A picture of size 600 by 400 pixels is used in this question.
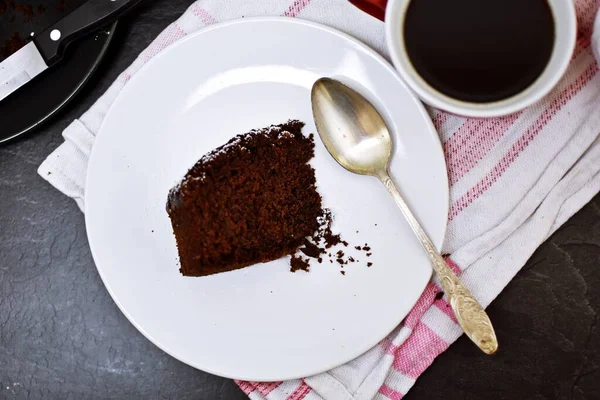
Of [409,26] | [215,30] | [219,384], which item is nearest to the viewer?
[409,26]

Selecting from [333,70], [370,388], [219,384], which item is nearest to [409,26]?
[333,70]

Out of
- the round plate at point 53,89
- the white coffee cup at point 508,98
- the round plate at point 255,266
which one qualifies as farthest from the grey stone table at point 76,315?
the white coffee cup at point 508,98

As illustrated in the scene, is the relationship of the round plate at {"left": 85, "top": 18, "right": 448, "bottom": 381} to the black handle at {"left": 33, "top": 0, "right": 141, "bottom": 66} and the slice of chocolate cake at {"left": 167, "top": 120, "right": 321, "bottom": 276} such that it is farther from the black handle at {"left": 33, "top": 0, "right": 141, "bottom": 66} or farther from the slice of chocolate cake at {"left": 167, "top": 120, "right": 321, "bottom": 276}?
the black handle at {"left": 33, "top": 0, "right": 141, "bottom": 66}

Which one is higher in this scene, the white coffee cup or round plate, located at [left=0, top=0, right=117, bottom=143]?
round plate, located at [left=0, top=0, right=117, bottom=143]

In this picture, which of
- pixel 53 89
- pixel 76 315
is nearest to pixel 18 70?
pixel 53 89

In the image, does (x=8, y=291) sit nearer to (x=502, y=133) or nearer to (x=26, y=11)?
(x=26, y=11)

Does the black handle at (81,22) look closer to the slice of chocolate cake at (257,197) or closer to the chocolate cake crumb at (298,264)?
the slice of chocolate cake at (257,197)

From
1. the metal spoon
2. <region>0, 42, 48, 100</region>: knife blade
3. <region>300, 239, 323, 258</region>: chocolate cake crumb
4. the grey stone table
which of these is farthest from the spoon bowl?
<region>0, 42, 48, 100</region>: knife blade
